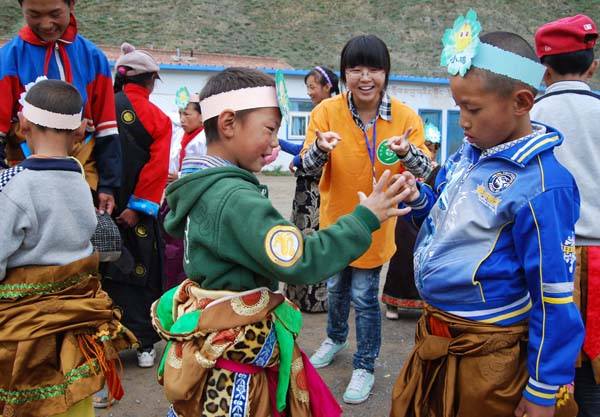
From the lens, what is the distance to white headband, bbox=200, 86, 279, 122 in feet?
7.09

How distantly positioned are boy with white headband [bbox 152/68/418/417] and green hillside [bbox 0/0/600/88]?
30.1 m

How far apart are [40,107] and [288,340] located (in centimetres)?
162

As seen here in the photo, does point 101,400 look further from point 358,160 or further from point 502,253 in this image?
point 502,253

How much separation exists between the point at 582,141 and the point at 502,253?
0.87 meters

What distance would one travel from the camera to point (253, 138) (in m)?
2.18

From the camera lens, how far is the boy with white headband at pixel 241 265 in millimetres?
1900

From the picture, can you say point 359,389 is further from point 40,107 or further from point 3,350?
point 40,107

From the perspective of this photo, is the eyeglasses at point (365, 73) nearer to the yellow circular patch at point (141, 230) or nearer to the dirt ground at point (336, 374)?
the yellow circular patch at point (141, 230)

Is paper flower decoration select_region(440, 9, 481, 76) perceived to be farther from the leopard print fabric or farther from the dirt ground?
the dirt ground

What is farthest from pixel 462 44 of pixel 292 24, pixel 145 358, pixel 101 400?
pixel 292 24

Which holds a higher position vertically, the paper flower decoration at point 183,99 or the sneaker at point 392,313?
the paper flower decoration at point 183,99

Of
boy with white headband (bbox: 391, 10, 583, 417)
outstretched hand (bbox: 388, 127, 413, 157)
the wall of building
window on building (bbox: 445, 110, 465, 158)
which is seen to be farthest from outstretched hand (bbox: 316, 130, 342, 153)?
window on building (bbox: 445, 110, 465, 158)

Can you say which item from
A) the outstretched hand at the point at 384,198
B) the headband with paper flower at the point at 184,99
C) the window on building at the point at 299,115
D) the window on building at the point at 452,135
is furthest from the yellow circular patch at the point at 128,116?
the window on building at the point at 452,135

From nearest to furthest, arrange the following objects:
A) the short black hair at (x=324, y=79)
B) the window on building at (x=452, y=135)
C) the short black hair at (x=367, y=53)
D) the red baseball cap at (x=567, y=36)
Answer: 1. the red baseball cap at (x=567, y=36)
2. the short black hair at (x=367, y=53)
3. the short black hair at (x=324, y=79)
4. the window on building at (x=452, y=135)
